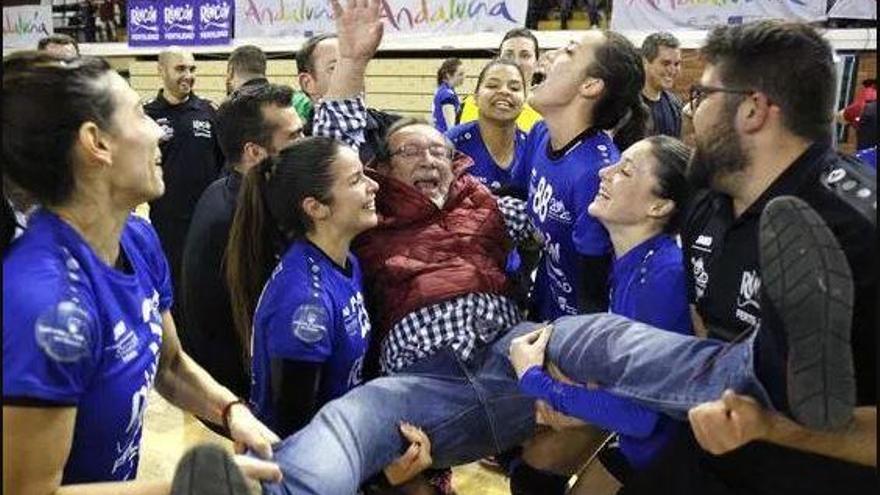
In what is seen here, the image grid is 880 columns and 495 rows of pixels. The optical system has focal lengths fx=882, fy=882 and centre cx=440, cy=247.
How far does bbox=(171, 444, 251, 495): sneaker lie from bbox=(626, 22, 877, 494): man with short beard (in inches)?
30.5

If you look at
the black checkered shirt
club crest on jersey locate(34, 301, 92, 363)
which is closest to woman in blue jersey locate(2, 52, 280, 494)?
club crest on jersey locate(34, 301, 92, 363)

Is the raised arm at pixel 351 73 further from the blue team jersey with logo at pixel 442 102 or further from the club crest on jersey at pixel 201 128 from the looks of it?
the blue team jersey with logo at pixel 442 102

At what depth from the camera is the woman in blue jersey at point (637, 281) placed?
189 centimetres

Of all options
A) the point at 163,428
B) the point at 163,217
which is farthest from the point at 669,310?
the point at 163,217

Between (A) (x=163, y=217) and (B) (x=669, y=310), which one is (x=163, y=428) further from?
(B) (x=669, y=310)

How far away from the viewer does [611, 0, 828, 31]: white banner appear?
24.5ft

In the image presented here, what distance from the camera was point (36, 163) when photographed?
1.44 m

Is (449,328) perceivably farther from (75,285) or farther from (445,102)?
(445,102)

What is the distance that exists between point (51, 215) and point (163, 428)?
2.47 metres

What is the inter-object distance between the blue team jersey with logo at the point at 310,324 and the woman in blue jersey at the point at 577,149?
679mm

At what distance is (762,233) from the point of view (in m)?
1.39

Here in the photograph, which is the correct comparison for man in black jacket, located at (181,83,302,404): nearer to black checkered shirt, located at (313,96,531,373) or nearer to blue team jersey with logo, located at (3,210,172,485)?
black checkered shirt, located at (313,96,531,373)

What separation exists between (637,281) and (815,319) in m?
0.77

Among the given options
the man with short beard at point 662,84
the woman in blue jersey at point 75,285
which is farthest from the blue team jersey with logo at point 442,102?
the woman in blue jersey at point 75,285
